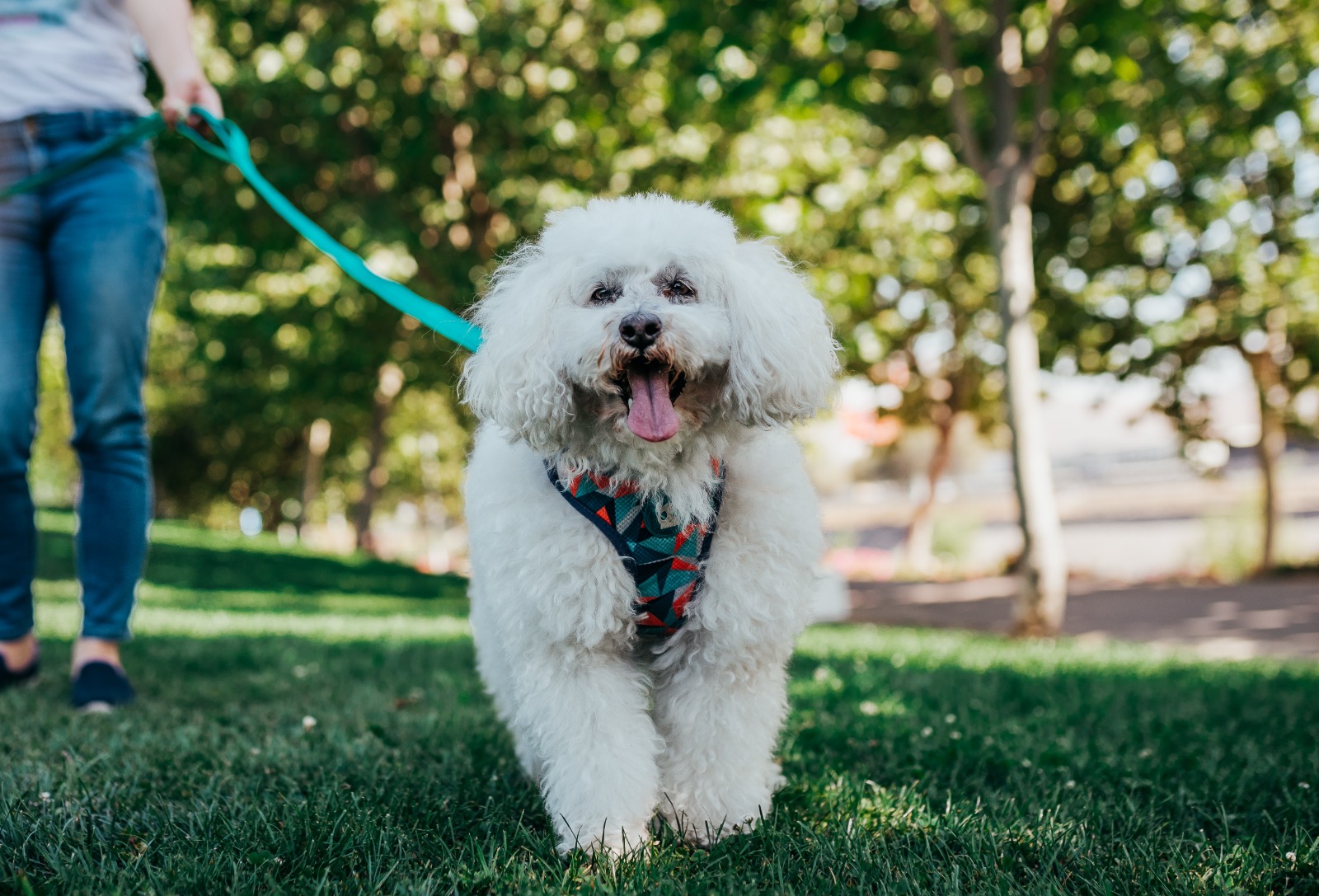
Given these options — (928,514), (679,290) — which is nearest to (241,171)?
(679,290)

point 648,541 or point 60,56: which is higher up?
point 60,56

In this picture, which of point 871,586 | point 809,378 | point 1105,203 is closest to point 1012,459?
point 1105,203

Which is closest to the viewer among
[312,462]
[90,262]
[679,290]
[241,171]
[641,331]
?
[641,331]

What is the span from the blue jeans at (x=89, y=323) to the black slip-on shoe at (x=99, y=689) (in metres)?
0.14

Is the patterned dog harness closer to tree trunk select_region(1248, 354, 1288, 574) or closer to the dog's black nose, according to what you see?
the dog's black nose

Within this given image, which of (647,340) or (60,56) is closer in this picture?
(647,340)

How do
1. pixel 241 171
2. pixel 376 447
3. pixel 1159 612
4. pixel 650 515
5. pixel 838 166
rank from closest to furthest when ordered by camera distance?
pixel 650 515 → pixel 241 171 → pixel 838 166 → pixel 1159 612 → pixel 376 447

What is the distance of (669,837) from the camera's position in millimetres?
2260

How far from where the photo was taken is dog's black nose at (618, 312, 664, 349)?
87.1 inches

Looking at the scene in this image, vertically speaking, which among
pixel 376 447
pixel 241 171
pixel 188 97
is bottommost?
pixel 376 447

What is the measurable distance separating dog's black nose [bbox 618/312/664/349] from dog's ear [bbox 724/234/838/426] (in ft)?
0.78

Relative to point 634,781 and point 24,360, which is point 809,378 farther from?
point 24,360

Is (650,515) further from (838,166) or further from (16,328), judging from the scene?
(838,166)

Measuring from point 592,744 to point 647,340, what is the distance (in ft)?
3.05
